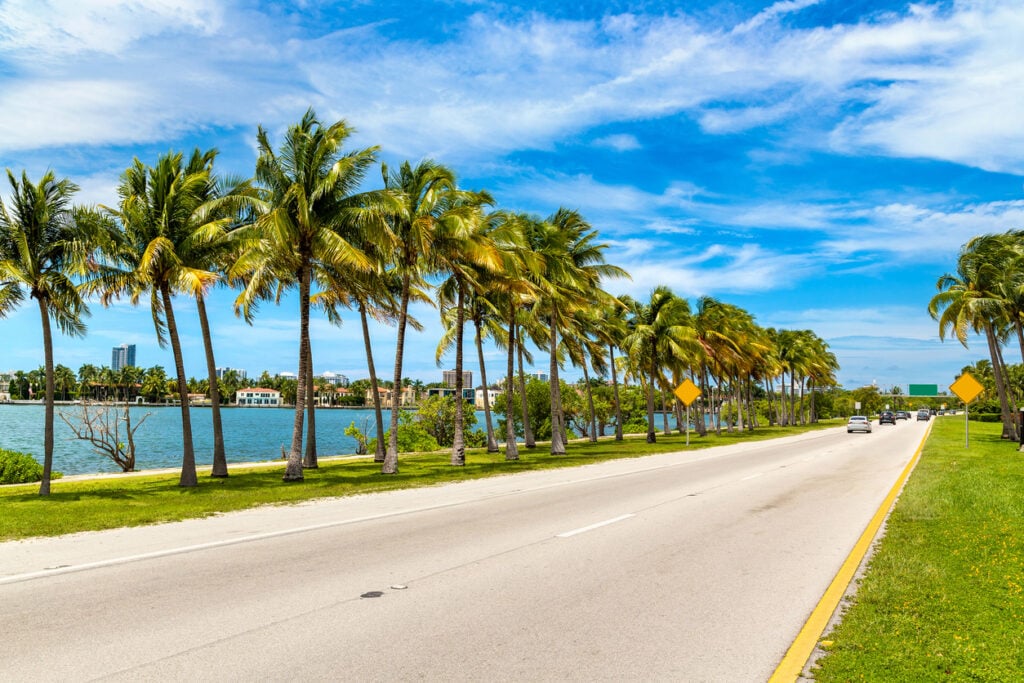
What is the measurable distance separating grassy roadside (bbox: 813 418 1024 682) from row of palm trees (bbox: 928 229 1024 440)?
2798 cm

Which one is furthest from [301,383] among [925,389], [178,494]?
[925,389]

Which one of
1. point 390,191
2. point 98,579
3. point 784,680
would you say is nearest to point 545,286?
point 390,191

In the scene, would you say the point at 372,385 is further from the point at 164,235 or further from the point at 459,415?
the point at 164,235

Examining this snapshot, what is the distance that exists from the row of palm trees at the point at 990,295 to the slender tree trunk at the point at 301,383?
32168mm

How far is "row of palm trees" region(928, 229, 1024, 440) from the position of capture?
35.0 meters

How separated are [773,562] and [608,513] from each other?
4.20 meters

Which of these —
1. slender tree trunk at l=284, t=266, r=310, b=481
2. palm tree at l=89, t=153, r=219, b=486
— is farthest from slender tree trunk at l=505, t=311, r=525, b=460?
palm tree at l=89, t=153, r=219, b=486

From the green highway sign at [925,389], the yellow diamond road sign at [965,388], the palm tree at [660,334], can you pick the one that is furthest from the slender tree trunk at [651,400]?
the green highway sign at [925,389]

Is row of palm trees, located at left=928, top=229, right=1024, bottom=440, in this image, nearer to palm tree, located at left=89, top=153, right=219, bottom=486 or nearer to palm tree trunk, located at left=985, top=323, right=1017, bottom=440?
palm tree trunk, located at left=985, top=323, right=1017, bottom=440

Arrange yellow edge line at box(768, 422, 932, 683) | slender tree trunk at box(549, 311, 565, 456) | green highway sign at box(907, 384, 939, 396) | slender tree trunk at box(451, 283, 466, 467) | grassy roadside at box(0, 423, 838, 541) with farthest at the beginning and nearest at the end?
green highway sign at box(907, 384, 939, 396)
slender tree trunk at box(549, 311, 565, 456)
slender tree trunk at box(451, 283, 466, 467)
grassy roadside at box(0, 423, 838, 541)
yellow edge line at box(768, 422, 932, 683)

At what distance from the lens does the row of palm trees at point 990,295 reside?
3496 cm

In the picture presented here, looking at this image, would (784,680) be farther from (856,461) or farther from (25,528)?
(856,461)

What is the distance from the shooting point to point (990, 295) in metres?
36.8

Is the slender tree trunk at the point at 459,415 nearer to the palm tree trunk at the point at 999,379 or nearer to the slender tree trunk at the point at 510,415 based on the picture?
the slender tree trunk at the point at 510,415
